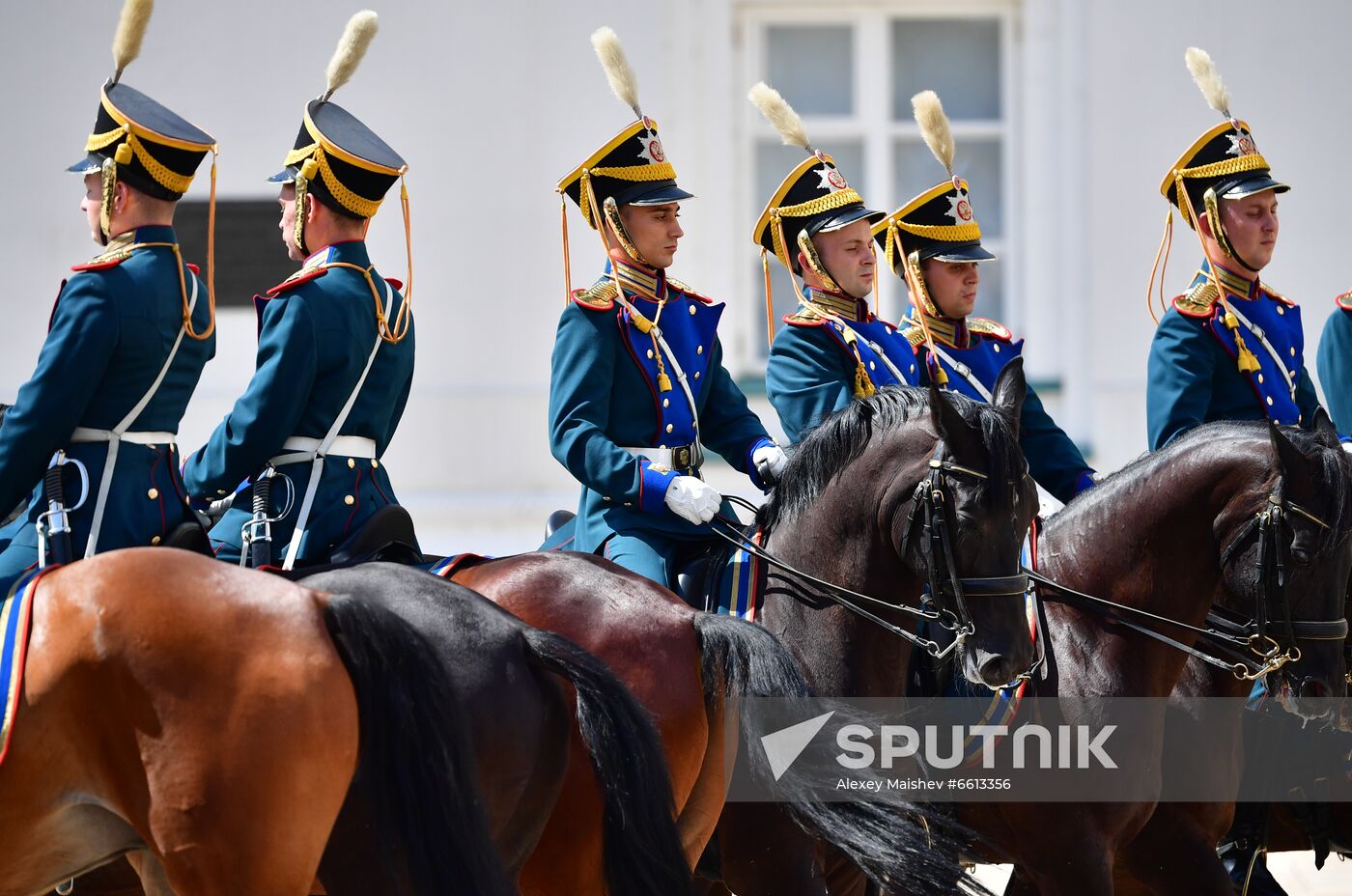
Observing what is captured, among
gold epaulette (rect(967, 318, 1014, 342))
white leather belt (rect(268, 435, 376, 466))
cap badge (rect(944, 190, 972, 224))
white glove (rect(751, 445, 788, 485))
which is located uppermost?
cap badge (rect(944, 190, 972, 224))

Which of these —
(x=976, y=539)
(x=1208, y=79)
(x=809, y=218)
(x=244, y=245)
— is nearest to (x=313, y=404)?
(x=976, y=539)

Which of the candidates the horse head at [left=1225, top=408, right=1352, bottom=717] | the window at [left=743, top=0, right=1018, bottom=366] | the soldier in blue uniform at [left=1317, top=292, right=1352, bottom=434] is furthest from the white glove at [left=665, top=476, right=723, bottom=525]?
the window at [left=743, top=0, right=1018, bottom=366]

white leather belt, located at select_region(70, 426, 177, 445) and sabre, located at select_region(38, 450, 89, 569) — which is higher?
white leather belt, located at select_region(70, 426, 177, 445)

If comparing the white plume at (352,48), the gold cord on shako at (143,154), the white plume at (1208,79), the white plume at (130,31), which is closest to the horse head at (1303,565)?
the white plume at (1208,79)

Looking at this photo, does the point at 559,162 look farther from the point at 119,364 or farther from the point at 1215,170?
the point at 119,364

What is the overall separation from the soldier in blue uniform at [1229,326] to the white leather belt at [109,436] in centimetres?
335

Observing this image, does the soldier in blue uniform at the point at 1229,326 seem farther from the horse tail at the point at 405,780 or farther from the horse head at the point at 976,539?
the horse tail at the point at 405,780

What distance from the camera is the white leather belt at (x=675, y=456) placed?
5258 millimetres

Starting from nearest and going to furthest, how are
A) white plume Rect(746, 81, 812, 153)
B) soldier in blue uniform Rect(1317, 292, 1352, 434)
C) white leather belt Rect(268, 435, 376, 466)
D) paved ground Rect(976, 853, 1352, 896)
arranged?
1. white leather belt Rect(268, 435, 376, 466)
2. white plume Rect(746, 81, 812, 153)
3. soldier in blue uniform Rect(1317, 292, 1352, 434)
4. paved ground Rect(976, 853, 1352, 896)

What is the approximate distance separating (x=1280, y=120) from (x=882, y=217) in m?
4.07

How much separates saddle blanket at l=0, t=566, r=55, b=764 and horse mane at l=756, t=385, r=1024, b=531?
2.20m

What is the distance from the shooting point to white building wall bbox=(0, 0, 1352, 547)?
30.7ft

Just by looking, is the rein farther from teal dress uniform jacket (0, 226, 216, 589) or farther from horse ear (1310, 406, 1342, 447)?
teal dress uniform jacket (0, 226, 216, 589)

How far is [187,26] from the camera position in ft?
31.2
